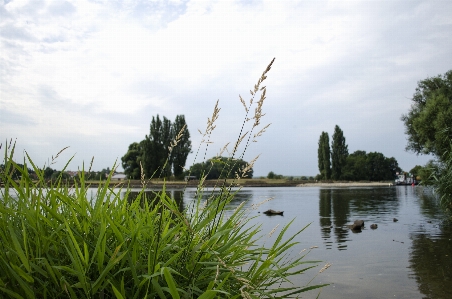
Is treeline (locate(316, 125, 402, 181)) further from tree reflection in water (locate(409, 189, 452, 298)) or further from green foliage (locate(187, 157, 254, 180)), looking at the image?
green foliage (locate(187, 157, 254, 180))

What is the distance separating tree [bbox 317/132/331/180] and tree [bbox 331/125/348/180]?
1.30 meters

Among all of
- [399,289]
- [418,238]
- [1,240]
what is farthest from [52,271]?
[418,238]

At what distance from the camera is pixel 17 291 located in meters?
2.28

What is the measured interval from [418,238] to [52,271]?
12930 mm

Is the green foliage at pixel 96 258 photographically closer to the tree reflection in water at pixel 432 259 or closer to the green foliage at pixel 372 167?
the tree reflection in water at pixel 432 259

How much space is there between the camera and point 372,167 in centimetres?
12812

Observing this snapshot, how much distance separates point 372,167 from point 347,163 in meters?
13.8

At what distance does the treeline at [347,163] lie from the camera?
91.1 m

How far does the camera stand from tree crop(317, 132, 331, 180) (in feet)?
293

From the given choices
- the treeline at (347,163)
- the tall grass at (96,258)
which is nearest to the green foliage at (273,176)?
the treeline at (347,163)

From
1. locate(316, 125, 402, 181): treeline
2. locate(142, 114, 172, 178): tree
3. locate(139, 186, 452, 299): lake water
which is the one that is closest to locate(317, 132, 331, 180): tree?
locate(316, 125, 402, 181): treeline

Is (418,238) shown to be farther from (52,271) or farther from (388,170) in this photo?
(388,170)

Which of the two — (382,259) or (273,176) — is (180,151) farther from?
(273,176)

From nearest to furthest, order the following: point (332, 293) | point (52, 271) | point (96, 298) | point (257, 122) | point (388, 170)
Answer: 1. point (52, 271)
2. point (96, 298)
3. point (257, 122)
4. point (332, 293)
5. point (388, 170)
